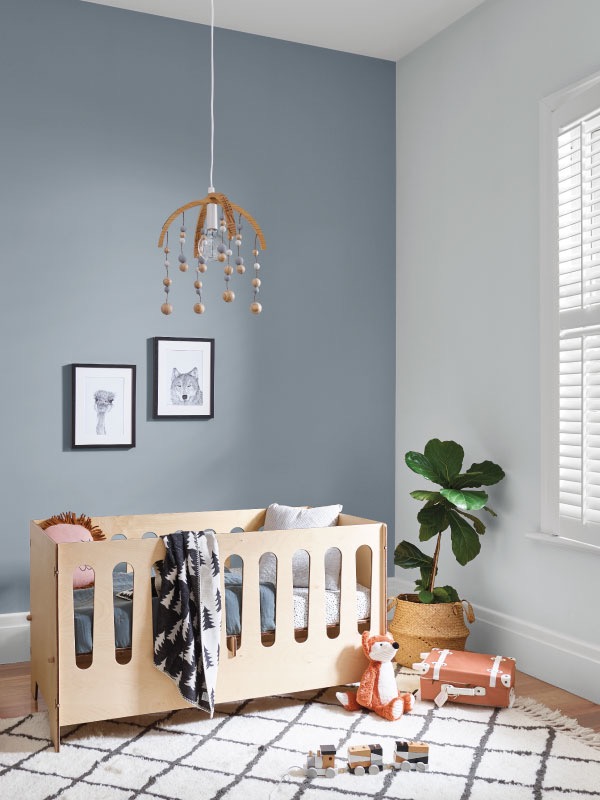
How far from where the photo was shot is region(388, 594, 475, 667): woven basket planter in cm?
333

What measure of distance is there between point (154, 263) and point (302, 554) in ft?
4.74

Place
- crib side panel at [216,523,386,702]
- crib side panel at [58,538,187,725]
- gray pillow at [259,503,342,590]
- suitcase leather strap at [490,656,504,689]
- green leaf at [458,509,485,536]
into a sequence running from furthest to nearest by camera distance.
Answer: green leaf at [458,509,485,536] < gray pillow at [259,503,342,590] < suitcase leather strap at [490,656,504,689] < crib side panel at [216,523,386,702] < crib side panel at [58,538,187,725]

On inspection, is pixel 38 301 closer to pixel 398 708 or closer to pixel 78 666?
pixel 78 666

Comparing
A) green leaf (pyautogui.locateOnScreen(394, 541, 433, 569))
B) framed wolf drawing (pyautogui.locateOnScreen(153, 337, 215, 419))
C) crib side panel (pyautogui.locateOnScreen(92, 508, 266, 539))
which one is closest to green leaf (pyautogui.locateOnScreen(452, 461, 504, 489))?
green leaf (pyautogui.locateOnScreen(394, 541, 433, 569))

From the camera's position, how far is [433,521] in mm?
3377

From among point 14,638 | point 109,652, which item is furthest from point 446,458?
point 14,638

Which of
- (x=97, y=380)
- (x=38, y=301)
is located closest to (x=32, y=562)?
(x=97, y=380)

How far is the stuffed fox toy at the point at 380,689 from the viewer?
9.08ft

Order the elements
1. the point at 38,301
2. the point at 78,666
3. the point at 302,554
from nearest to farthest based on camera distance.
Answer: the point at 78,666 < the point at 302,554 < the point at 38,301

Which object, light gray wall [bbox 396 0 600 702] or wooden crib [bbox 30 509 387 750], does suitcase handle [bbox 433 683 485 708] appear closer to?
wooden crib [bbox 30 509 387 750]

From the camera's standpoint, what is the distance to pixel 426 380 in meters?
4.00

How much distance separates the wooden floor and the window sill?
1.71 ft

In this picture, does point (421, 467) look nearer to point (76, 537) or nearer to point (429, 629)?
point (429, 629)

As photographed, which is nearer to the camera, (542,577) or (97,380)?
(542,577)
